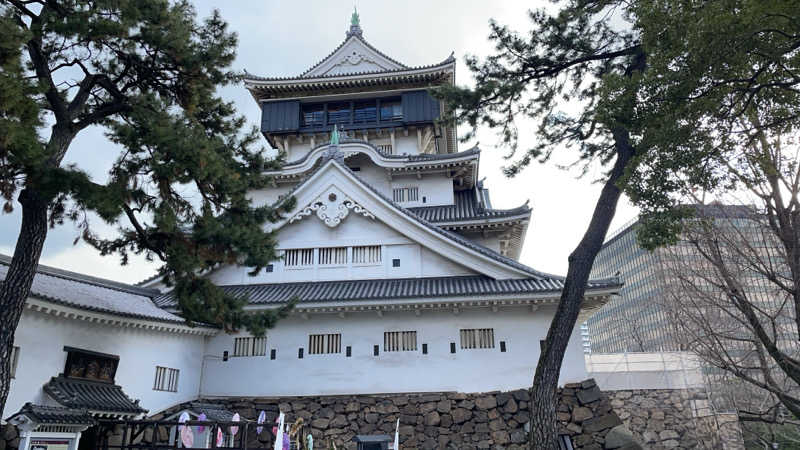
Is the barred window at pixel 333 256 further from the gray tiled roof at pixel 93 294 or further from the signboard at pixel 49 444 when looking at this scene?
the signboard at pixel 49 444

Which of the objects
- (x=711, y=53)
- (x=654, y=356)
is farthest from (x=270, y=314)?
(x=654, y=356)

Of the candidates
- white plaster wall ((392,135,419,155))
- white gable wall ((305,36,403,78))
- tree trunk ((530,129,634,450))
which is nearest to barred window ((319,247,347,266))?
tree trunk ((530,129,634,450))

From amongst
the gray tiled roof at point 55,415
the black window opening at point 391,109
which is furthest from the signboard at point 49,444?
the black window opening at point 391,109

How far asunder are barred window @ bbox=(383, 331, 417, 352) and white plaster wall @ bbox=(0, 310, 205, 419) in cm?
476

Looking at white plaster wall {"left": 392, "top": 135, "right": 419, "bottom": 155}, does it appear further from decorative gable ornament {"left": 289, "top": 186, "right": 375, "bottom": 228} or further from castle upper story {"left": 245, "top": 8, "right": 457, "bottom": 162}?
decorative gable ornament {"left": 289, "top": 186, "right": 375, "bottom": 228}

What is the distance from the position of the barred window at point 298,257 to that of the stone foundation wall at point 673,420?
9.69 metres

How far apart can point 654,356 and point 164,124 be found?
591 inches

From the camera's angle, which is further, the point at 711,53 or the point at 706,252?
the point at 706,252

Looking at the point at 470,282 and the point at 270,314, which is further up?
the point at 470,282

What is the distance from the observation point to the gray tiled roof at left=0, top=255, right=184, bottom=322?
10125 millimetres

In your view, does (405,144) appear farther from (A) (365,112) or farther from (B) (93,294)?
(B) (93,294)

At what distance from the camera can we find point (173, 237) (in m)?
8.85

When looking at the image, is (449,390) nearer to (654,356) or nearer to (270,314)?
(270,314)

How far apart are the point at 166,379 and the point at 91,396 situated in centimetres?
241
